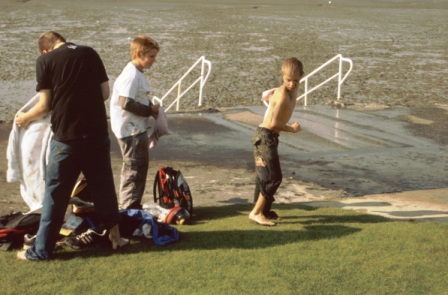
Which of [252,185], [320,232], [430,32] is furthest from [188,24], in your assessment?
[320,232]

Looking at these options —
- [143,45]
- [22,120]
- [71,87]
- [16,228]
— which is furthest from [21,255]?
[143,45]

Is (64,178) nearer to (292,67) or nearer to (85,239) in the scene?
(85,239)

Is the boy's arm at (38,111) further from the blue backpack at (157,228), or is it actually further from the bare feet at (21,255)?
the blue backpack at (157,228)

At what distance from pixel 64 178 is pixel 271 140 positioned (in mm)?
2027

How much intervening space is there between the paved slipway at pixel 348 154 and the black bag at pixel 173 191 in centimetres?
94

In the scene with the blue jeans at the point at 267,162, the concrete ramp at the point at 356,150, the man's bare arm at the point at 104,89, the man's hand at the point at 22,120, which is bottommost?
the concrete ramp at the point at 356,150

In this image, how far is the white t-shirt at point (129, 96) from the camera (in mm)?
7430

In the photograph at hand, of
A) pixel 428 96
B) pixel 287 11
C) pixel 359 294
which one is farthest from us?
pixel 287 11

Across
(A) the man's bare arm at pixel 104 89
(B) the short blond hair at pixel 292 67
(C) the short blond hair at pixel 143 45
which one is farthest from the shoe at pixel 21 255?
(B) the short blond hair at pixel 292 67

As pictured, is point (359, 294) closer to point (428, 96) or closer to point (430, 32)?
point (428, 96)

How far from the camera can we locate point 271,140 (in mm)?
7484

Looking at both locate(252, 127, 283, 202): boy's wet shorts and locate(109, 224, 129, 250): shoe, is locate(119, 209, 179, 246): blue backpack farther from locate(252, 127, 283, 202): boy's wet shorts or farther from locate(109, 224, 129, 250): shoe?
locate(252, 127, 283, 202): boy's wet shorts

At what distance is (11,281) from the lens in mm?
6008

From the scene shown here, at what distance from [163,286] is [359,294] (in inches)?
53.5
